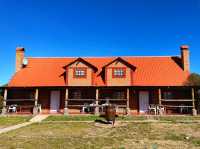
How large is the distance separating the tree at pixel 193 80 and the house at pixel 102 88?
444 mm

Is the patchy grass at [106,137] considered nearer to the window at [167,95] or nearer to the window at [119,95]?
the window at [167,95]

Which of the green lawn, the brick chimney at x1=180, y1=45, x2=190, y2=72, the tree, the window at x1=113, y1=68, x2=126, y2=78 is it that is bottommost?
the green lawn

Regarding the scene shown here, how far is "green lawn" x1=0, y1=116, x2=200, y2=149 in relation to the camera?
1236 centimetres

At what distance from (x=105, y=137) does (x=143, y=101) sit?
1449cm

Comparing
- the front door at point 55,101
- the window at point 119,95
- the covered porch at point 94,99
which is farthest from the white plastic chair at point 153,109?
the front door at point 55,101

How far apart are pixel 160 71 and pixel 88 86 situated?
7.98m

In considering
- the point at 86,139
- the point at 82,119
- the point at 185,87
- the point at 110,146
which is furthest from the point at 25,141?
the point at 185,87

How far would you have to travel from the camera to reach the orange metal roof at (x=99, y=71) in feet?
92.4

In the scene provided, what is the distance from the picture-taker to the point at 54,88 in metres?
28.5

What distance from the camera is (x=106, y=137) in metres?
14.4

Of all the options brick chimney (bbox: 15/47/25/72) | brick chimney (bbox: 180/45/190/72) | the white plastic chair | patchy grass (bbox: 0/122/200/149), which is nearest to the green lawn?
patchy grass (bbox: 0/122/200/149)

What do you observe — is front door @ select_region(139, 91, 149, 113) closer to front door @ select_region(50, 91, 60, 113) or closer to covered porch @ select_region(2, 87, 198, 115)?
covered porch @ select_region(2, 87, 198, 115)

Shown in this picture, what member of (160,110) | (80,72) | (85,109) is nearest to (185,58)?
(160,110)

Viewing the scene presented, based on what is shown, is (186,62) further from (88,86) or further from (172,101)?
(88,86)
